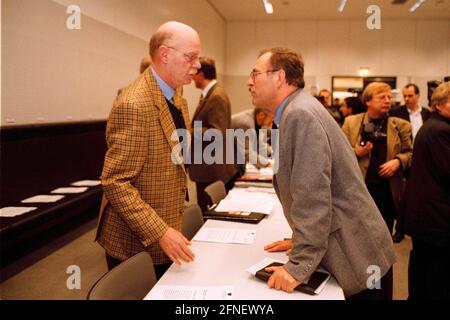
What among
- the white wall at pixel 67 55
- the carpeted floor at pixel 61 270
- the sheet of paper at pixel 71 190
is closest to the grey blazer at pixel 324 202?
the carpeted floor at pixel 61 270

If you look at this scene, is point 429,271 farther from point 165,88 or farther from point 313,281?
point 165,88

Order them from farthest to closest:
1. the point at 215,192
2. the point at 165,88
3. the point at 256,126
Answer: the point at 256,126, the point at 215,192, the point at 165,88

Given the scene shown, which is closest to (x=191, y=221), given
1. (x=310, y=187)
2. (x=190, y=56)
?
(x=190, y=56)

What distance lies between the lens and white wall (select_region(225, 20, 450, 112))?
11.1m

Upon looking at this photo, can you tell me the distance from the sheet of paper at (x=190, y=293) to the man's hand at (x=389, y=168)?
6.66 feet

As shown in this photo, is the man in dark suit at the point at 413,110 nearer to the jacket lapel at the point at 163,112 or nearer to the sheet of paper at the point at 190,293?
the jacket lapel at the point at 163,112

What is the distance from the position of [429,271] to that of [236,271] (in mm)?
1555

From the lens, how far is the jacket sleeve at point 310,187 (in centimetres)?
132

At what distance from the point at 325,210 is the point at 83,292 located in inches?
96.4

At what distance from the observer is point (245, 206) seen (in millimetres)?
2520

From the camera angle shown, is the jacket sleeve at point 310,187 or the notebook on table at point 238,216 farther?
the notebook on table at point 238,216

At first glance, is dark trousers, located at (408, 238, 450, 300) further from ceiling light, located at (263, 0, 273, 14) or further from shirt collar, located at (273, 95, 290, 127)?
ceiling light, located at (263, 0, 273, 14)

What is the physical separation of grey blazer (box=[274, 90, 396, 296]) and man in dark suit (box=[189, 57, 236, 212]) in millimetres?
2012

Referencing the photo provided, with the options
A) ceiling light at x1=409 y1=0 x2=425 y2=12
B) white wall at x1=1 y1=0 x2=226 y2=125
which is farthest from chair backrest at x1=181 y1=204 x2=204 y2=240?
ceiling light at x1=409 y1=0 x2=425 y2=12
